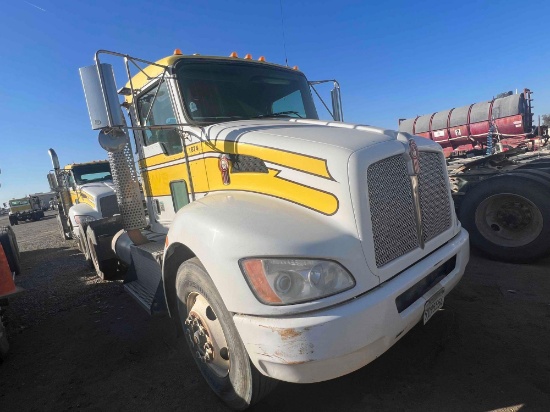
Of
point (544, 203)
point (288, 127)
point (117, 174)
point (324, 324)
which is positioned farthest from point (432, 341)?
point (117, 174)

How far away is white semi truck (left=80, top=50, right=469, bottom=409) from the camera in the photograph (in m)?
1.86

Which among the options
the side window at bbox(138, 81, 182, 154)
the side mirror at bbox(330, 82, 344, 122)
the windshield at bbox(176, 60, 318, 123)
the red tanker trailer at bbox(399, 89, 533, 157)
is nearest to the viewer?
the windshield at bbox(176, 60, 318, 123)

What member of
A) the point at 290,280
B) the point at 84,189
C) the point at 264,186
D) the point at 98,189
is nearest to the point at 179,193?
the point at 264,186

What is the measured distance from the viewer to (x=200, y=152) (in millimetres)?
3096

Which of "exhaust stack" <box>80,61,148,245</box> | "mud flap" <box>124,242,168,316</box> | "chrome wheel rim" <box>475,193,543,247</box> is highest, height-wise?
"exhaust stack" <box>80,61,148,245</box>

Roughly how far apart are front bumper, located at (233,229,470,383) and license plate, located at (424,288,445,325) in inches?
13.1

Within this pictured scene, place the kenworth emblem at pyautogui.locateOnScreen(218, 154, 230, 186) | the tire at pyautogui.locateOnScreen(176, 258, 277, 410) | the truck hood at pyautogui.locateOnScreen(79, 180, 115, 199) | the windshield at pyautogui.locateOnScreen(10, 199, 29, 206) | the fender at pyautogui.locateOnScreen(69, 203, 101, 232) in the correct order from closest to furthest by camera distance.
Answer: the tire at pyautogui.locateOnScreen(176, 258, 277, 410) → the kenworth emblem at pyautogui.locateOnScreen(218, 154, 230, 186) → the fender at pyautogui.locateOnScreen(69, 203, 101, 232) → the truck hood at pyautogui.locateOnScreen(79, 180, 115, 199) → the windshield at pyautogui.locateOnScreen(10, 199, 29, 206)

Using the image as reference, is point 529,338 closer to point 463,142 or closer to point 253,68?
point 253,68

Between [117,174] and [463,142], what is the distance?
52.1 feet

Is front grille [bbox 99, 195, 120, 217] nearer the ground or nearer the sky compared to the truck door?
nearer the ground

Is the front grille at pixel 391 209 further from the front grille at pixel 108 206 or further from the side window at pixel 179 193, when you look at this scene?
the front grille at pixel 108 206

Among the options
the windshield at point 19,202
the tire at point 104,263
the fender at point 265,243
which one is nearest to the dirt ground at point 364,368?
the tire at point 104,263

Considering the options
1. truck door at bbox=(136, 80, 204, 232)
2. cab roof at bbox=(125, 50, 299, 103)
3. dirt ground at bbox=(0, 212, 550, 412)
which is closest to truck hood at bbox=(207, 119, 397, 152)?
truck door at bbox=(136, 80, 204, 232)

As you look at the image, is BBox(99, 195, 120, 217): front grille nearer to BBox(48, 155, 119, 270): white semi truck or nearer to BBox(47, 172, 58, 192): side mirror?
BBox(48, 155, 119, 270): white semi truck
